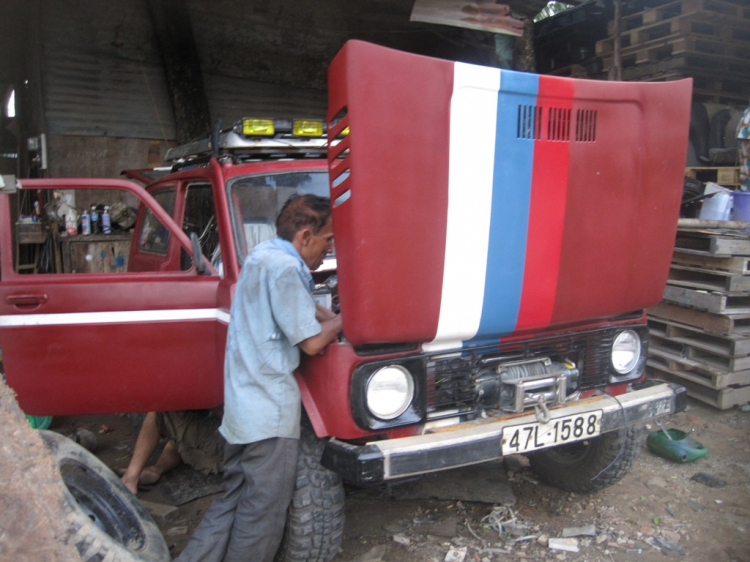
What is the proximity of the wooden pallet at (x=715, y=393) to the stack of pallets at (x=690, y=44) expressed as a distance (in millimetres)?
2837

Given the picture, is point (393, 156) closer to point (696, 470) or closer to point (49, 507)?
point (49, 507)

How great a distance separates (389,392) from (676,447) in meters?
2.46

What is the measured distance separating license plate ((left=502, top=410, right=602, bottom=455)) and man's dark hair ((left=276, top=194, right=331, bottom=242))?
1110mm

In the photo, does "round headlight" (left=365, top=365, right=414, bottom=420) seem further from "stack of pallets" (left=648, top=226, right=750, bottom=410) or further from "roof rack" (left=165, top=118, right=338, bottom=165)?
"stack of pallets" (left=648, top=226, right=750, bottom=410)

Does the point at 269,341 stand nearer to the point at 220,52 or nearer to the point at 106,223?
the point at 106,223

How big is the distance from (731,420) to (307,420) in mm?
3572

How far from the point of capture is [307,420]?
251 cm

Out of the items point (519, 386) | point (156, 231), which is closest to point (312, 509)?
point (519, 386)

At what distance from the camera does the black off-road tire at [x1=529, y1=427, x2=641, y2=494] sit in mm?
3115

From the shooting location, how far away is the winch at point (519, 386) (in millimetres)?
2514

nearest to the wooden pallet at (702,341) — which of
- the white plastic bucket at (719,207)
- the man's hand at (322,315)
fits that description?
the white plastic bucket at (719,207)

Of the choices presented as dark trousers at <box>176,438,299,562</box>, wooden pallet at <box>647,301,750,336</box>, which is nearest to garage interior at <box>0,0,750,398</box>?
wooden pallet at <box>647,301,750,336</box>

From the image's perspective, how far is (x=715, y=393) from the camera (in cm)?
461

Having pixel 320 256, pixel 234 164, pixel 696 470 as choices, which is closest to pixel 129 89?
pixel 234 164
